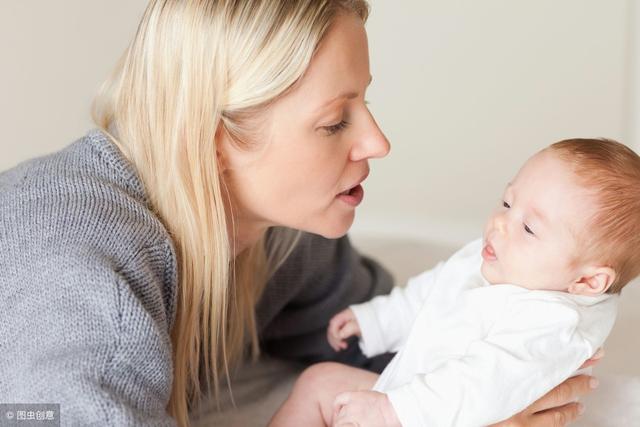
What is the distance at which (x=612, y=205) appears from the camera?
123cm

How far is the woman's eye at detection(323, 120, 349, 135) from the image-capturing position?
1.39 m

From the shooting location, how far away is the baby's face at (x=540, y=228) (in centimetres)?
125

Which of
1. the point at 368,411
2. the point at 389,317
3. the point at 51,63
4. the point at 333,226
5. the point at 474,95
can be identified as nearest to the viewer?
the point at 368,411

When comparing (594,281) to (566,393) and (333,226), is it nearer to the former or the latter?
(566,393)

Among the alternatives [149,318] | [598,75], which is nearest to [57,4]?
[149,318]

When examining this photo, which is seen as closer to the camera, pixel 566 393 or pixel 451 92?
pixel 566 393

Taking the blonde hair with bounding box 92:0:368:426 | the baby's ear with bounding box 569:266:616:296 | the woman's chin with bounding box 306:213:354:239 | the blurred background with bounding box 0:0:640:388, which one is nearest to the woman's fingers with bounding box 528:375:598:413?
the baby's ear with bounding box 569:266:616:296

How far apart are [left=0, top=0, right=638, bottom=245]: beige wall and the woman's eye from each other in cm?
99

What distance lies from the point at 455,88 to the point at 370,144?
3.92 ft

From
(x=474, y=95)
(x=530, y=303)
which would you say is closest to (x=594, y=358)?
(x=530, y=303)

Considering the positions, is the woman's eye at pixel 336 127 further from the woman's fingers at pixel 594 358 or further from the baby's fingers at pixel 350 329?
the woman's fingers at pixel 594 358

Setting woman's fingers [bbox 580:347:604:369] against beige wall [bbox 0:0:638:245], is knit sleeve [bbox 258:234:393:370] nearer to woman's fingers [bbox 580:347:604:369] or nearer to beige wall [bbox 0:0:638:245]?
woman's fingers [bbox 580:347:604:369]

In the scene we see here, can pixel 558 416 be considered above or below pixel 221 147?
below

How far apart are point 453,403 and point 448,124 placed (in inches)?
59.1
